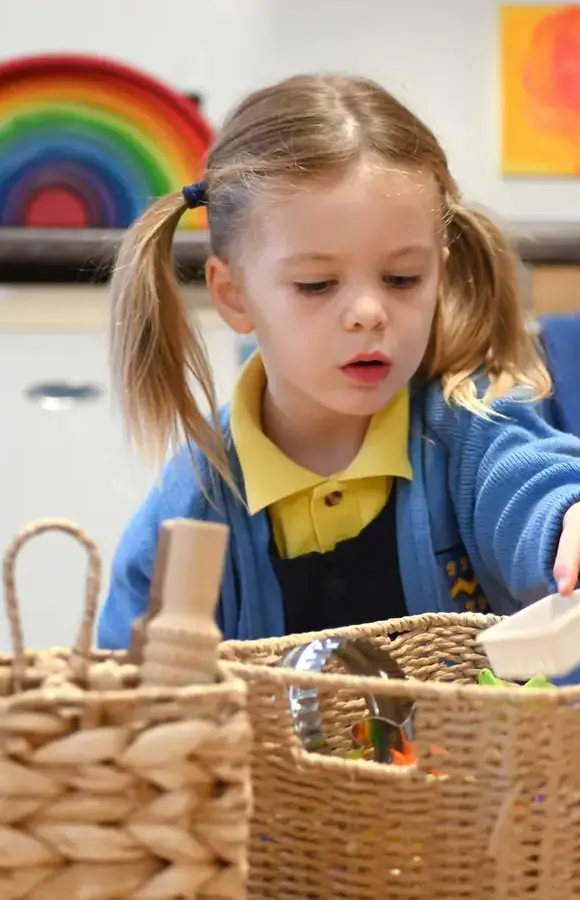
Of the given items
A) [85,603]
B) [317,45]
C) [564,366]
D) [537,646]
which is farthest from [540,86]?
[85,603]

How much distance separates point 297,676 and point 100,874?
0.12 m

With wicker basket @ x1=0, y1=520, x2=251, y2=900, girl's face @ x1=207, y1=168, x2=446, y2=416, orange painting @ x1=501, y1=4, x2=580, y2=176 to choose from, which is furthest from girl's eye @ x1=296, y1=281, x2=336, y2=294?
orange painting @ x1=501, y1=4, x2=580, y2=176

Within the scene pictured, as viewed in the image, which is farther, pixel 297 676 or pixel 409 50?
pixel 409 50

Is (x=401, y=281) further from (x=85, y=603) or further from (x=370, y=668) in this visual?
(x=85, y=603)

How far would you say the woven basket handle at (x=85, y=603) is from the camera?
42cm

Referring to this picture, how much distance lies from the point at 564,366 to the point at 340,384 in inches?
15.2

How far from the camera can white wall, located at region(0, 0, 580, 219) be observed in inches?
60.7

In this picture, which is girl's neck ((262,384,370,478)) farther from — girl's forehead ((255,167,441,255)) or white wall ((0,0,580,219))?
white wall ((0,0,580,219))

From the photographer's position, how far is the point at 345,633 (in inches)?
25.9

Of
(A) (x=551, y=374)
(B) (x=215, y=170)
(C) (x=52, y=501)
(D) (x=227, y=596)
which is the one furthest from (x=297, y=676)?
(C) (x=52, y=501)

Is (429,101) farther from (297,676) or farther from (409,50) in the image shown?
(297,676)

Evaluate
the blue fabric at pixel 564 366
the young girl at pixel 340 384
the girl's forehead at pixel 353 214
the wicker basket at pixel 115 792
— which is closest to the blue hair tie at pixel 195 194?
the young girl at pixel 340 384

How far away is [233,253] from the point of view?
0.97 metres

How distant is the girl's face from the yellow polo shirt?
0.05 metres
